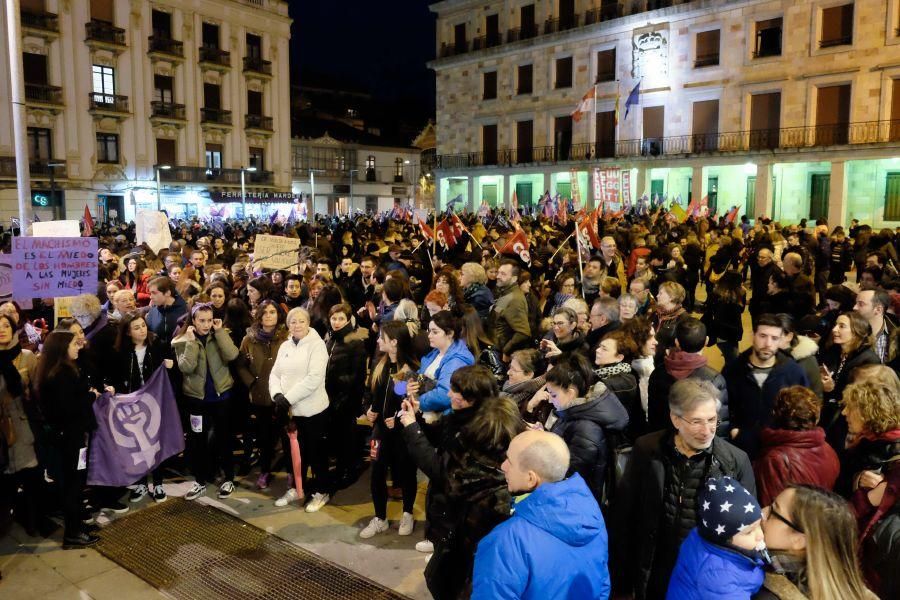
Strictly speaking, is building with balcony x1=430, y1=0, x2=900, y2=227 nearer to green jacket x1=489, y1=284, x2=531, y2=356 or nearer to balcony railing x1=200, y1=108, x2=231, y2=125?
balcony railing x1=200, y1=108, x2=231, y2=125

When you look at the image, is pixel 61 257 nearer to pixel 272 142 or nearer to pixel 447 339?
pixel 447 339

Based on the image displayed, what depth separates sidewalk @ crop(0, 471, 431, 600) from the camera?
4727mm

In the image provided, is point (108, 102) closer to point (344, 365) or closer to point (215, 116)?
point (215, 116)

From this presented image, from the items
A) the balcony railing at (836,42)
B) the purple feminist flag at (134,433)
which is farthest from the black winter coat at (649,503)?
the balcony railing at (836,42)

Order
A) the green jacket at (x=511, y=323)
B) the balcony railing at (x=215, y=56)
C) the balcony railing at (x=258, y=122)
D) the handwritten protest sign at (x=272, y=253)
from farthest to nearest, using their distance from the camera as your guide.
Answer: the balcony railing at (x=258, y=122), the balcony railing at (x=215, y=56), the handwritten protest sign at (x=272, y=253), the green jacket at (x=511, y=323)

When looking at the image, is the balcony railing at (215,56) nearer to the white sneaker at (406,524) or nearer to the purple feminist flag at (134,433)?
the purple feminist flag at (134,433)

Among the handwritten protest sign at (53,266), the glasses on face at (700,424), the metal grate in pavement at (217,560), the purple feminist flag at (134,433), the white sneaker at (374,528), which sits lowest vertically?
the metal grate in pavement at (217,560)

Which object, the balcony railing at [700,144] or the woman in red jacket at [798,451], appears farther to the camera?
the balcony railing at [700,144]

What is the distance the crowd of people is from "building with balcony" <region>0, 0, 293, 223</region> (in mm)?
30220

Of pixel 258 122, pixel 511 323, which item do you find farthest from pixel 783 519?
pixel 258 122

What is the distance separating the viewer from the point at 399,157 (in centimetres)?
6419

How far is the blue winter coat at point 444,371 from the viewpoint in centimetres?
484

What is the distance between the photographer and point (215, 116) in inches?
1688

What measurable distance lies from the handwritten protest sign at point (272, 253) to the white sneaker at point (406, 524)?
16.3 ft
